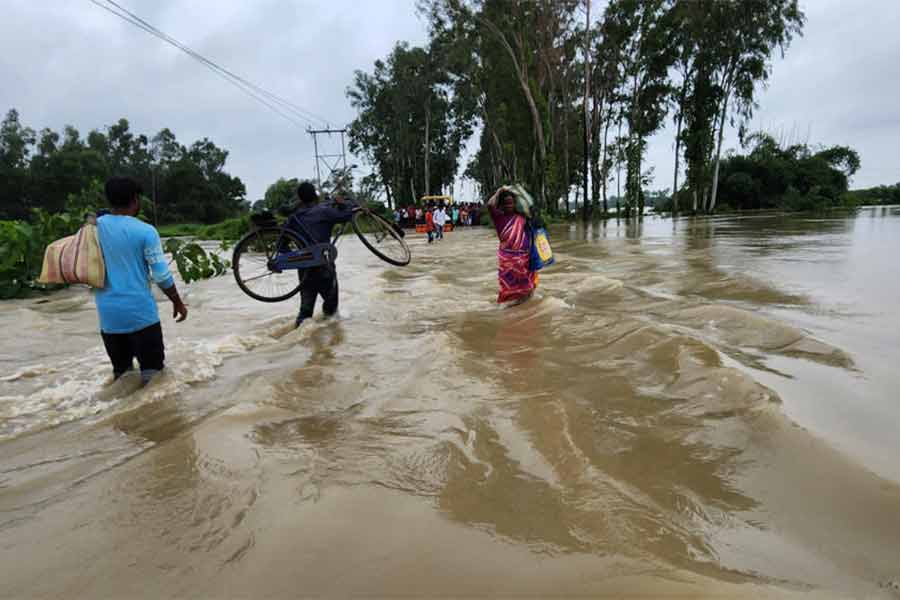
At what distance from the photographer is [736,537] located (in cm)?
179

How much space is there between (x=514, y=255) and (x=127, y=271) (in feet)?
13.3

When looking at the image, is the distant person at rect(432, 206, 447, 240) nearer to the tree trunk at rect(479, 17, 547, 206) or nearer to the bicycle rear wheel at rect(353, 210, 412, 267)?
the tree trunk at rect(479, 17, 547, 206)

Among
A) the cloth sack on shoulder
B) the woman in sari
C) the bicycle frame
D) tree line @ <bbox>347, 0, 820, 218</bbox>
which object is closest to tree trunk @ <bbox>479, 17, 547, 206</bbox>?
tree line @ <bbox>347, 0, 820, 218</bbox>

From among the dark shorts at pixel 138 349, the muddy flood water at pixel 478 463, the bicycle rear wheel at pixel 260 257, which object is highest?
the bicycle rear wheel at pixel 260 257

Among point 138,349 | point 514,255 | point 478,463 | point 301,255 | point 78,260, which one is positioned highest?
point 78,260

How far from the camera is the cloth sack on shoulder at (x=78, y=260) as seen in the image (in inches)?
133

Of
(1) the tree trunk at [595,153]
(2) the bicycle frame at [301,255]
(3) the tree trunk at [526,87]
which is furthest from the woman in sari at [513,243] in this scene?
(1) the tree trunk at [595,153]

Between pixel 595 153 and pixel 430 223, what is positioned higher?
pixel 595 153

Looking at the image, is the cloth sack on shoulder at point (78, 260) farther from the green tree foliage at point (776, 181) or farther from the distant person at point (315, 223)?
the green tree foliage at point (776, 181)

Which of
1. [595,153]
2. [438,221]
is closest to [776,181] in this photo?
[595,153]

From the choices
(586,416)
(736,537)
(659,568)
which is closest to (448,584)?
(659,568)

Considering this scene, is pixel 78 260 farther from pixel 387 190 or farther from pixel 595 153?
pixel 387 190

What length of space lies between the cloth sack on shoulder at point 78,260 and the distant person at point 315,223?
2726mm

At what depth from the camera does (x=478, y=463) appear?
95.6 inches
